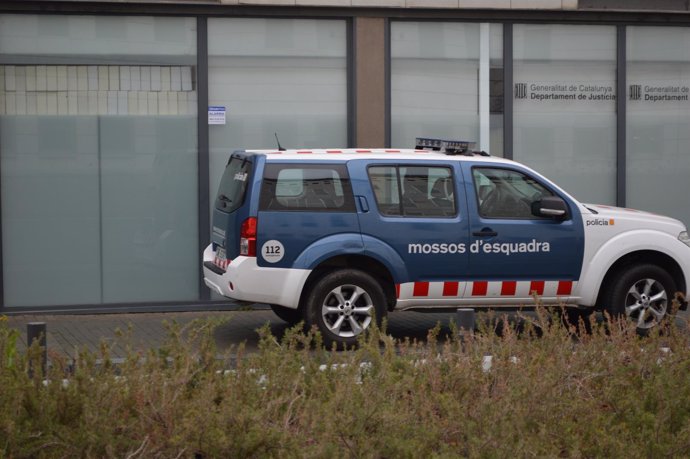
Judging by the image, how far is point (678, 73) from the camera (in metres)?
15.6

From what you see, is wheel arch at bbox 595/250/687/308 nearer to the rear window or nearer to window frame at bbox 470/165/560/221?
window frame at bbox 470/165/560/221

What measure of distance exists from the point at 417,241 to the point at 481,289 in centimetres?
79

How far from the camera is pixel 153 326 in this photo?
42.4ft

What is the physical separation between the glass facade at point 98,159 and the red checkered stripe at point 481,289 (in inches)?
158

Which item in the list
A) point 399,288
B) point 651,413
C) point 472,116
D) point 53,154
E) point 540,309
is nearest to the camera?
point 651,413

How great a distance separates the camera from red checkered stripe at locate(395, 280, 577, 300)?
11.1 m

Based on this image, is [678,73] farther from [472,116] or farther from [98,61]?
[98,61]

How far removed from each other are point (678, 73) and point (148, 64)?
687 centimetres

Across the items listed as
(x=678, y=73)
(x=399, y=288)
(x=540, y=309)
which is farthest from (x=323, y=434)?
(x=678, y=73)

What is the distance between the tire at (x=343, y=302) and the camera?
10.8 metres

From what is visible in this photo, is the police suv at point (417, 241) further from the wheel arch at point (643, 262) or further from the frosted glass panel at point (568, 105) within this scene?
the frosted glass panel at point (568, 105)

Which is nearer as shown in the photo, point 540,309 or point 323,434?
point 323,434

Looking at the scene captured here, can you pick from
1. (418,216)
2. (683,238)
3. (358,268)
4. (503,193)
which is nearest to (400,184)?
(418,216)

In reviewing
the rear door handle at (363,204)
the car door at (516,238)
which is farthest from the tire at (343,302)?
the car door at (516,238)
